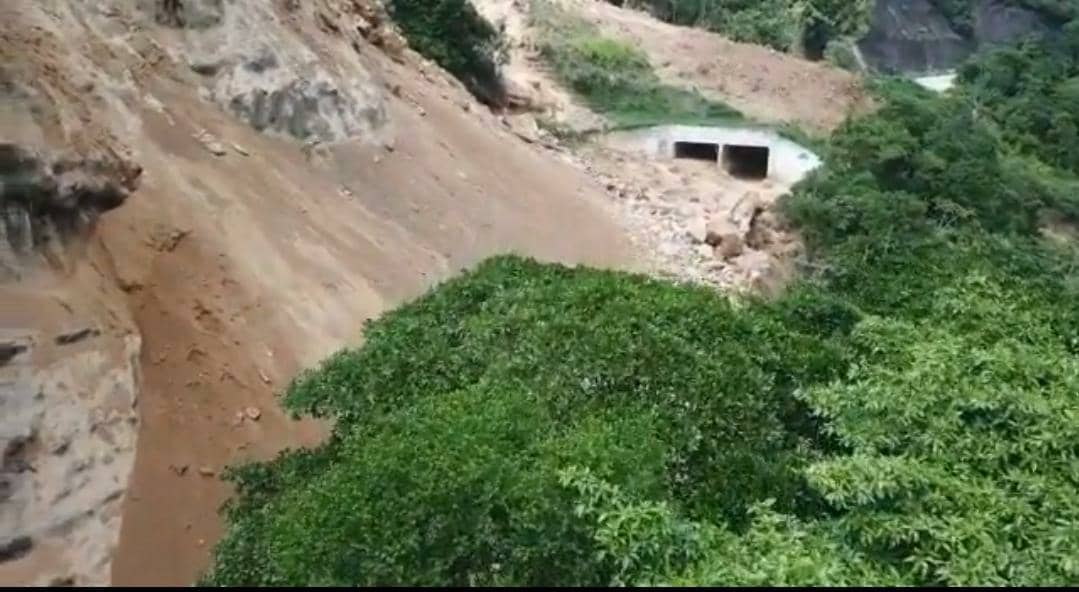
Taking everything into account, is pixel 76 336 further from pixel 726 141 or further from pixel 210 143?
pixel 726 141

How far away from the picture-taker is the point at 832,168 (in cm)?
2127

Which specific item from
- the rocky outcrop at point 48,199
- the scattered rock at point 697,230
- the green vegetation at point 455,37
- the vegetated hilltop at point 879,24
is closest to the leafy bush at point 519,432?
the rocky outcrop at point 48,199

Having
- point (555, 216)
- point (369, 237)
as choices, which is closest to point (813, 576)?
point (369, 237)

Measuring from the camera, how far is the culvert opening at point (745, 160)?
86.1 ft

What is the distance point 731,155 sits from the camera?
87.4ft

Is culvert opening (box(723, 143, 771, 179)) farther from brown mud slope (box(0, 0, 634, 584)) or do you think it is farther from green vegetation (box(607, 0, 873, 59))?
green vegetation (box(607, 0, 873, 59))

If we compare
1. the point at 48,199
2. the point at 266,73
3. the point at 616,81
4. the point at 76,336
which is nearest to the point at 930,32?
the point at 616,81

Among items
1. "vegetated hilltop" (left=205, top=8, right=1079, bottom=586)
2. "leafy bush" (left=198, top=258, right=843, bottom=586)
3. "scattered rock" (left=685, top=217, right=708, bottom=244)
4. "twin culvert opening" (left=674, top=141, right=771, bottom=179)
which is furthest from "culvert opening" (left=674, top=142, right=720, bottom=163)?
"leafy bush" (left=198, top=258, right=843, bottom=586)

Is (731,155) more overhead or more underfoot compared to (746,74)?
more underfoot

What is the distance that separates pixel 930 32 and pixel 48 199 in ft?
154

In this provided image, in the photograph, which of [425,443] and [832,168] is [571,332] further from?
[832,168]

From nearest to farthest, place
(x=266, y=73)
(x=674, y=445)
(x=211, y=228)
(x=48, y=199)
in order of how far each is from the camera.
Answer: (x=674, y=445) → (x=48, y=199) → (x=211, y=228) → (x=266, y=73)

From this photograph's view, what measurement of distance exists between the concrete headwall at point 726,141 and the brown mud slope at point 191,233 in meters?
6.05

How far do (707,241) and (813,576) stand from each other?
44.7 feet
